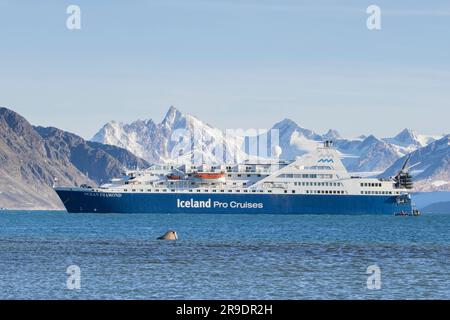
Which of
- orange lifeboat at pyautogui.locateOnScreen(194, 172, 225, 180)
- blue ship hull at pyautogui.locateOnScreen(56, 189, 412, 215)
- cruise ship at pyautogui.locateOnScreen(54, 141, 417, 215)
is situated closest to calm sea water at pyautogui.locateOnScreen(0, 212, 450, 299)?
blue ship hull at pyautogui.locateOnScreen(56, 189, 412, 215)

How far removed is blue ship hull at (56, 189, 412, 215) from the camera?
187 m

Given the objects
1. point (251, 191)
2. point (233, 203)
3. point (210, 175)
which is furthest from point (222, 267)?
point (251, 191)

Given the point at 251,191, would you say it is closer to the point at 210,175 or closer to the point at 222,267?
the point at 210,175

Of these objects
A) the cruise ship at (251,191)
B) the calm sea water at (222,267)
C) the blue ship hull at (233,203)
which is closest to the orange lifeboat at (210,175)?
the cruise ship at (251,191)

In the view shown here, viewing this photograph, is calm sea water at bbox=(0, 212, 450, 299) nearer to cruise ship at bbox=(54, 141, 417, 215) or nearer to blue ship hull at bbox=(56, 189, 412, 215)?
blue ship hull at bbox=(56, 189, 412, 215)

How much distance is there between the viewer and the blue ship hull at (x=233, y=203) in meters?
187

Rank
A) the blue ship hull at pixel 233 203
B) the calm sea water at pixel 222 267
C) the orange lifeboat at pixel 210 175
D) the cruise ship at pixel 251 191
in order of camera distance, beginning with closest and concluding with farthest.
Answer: the calm sea water at pixel 222 267 < the blue ship hull at pixel 233 203 < the cruise ship at pixel 251 191 < the orange lifeboat at pixel 210 175

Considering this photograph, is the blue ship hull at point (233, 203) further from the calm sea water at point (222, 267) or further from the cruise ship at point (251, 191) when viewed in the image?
the calm sea water at point (222, 267)

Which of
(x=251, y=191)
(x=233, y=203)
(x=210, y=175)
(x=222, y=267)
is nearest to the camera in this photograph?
(x=222, y=267)

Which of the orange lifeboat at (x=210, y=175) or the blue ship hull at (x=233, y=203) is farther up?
the orange lifeboat at (x=210, y=175)

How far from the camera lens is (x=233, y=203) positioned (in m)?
189

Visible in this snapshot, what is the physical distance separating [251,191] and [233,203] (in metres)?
4.53
